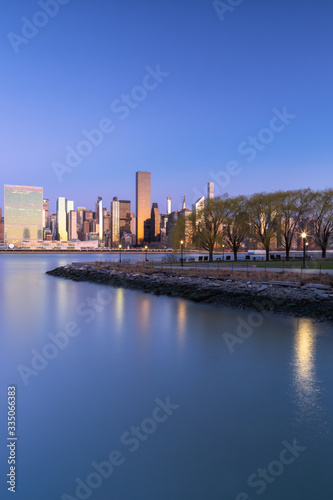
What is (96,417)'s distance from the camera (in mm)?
7773

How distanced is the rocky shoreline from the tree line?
920 inches

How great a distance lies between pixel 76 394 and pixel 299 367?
6856 mm

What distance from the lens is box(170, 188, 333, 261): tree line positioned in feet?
192

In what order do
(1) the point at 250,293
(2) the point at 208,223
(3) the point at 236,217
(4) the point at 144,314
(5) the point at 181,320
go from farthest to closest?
(2) the point at 208,223 → (3) the point at 236,217 → (1) the point at 250,293 → (4) the point at 144,314 → (5) the point at 181,320

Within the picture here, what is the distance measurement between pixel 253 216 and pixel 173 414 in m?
54.1

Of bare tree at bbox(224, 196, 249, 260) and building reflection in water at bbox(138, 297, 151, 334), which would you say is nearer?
building reflection in water at bbox(138, 297, 151, 334)

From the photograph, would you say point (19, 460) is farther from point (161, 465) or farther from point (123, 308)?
point (123, 308)

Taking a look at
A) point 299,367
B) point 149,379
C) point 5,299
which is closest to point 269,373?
point 299,367

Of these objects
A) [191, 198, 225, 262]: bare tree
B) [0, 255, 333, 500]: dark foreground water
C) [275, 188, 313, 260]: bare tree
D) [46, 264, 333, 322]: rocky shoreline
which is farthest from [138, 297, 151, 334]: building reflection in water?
[275, 188, 313, 260]: bare tree

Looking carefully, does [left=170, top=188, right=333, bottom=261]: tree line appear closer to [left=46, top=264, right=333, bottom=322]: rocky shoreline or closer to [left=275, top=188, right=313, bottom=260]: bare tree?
[left=275, top=188, right=313, bottom=260]: bare tree

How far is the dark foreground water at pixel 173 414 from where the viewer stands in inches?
225

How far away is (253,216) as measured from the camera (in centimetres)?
5909

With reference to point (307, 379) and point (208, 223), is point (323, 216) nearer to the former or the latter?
point (208, 223)

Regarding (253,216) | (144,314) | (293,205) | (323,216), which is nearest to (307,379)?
(144,314)
